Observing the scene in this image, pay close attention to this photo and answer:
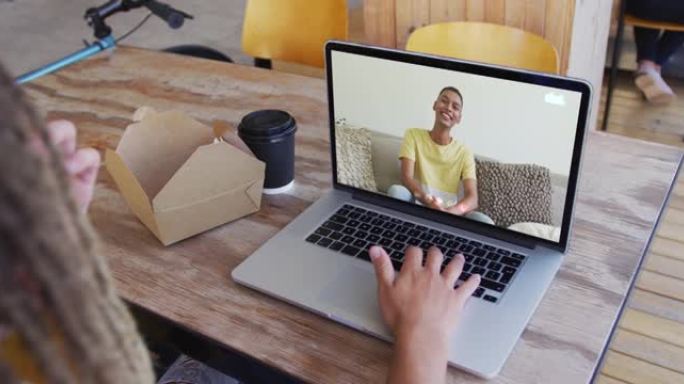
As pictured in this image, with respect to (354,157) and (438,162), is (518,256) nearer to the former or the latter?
Answer: (438,162)

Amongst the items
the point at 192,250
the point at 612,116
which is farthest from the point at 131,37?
the point at 192,250

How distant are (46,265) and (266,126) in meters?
0.85

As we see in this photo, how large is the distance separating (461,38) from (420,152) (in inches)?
32.0

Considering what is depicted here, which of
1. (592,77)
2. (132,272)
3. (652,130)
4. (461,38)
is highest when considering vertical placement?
(461,38)

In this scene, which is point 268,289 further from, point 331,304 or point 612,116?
point 612,116

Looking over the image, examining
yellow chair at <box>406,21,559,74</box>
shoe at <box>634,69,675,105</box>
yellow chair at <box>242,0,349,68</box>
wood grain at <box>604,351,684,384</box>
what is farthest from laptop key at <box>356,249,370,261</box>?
shoe at <box>634,69,675,105</box>

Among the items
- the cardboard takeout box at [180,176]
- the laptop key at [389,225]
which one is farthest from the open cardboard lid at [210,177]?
the laptop key at [389,225]

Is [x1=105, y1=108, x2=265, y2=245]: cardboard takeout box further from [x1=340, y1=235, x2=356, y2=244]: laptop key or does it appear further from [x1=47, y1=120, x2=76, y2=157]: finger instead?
[x1=47, y1=120, x2=76, y2=157]: finger

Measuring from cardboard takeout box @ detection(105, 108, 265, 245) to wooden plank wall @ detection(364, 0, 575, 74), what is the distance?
115 centimetres

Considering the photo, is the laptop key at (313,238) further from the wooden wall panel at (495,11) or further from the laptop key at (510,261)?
the wooden wall panel at (495,11)

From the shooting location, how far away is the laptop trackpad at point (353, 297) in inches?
32.7

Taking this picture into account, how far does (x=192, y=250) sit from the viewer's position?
101 centimetres

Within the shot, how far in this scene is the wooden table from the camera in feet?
2.57

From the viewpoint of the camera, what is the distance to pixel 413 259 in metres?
0.87
